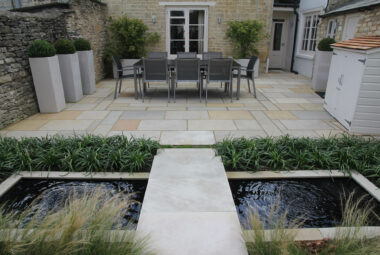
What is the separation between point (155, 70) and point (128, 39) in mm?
3740

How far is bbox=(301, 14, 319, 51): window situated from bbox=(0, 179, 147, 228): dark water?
29.8ft

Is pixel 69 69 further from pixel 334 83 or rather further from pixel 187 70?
pixel 334 83

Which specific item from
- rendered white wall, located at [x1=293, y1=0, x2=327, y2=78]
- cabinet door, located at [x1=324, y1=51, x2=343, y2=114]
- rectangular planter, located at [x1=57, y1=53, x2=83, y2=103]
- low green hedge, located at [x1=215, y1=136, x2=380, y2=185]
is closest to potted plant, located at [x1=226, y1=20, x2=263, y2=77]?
rendered white wall, located at [x1=293, y1=0, x2=327, y2=78]

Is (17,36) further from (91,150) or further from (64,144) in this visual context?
(91,150)

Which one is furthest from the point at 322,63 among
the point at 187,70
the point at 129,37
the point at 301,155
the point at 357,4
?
the point at 129,37

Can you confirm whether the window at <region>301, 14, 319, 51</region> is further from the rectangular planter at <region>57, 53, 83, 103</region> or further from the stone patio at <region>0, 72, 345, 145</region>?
the rectangular planter at <region>57, 53, 83, 103</region>

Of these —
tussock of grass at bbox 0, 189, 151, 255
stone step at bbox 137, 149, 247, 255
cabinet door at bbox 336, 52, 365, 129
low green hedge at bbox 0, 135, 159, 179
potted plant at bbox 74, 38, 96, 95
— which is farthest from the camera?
potted plant at bbox 74, 38, 96, 95

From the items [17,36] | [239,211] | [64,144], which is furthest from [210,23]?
[239,211]

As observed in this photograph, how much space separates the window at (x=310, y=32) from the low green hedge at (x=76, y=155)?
8.41 m

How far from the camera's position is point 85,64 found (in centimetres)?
676

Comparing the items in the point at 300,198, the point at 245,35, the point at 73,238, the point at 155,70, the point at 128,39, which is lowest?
the point at 300,198

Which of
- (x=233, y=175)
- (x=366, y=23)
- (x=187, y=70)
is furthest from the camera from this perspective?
(x=366, y=23)

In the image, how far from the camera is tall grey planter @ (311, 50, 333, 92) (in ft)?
23.7

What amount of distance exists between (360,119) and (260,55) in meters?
6.12
